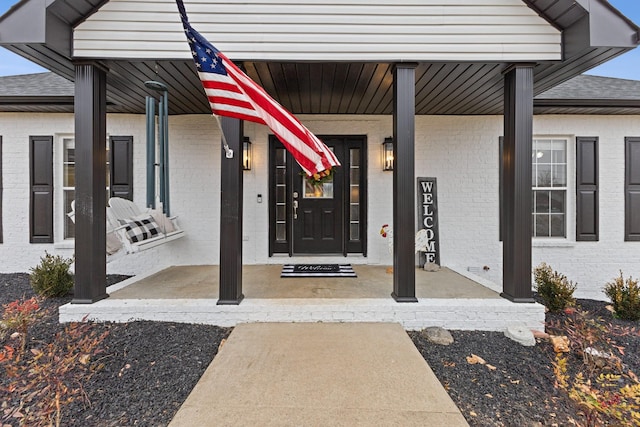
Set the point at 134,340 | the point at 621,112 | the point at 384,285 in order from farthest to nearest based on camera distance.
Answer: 1. the point at 621,112
2. the point at 384,285
3. the point at 134,340

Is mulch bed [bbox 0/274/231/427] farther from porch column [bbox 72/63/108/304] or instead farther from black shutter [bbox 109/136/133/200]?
black shutter [bbox 109/136/133/200]

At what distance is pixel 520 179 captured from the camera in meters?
3.17

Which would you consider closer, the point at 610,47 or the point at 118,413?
the point at 118,413

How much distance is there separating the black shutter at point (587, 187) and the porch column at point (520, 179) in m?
2.67

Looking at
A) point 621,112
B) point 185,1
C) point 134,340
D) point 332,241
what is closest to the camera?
point 134,340

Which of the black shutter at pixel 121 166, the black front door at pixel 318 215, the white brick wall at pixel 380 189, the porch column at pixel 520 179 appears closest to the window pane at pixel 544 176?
the white brick wall at pixel 380 189

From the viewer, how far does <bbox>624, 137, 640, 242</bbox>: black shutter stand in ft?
16.3

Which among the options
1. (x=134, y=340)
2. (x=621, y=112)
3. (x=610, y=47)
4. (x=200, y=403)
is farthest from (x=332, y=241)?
(x=621, y=112)

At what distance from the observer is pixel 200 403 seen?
192cm

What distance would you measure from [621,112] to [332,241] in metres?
4.93

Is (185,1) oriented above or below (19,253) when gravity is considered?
Answer: above

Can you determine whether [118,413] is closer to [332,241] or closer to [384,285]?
[384,285]

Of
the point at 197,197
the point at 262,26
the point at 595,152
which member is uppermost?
the point at 262,26

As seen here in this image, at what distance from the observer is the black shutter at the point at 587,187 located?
496 centimetres
